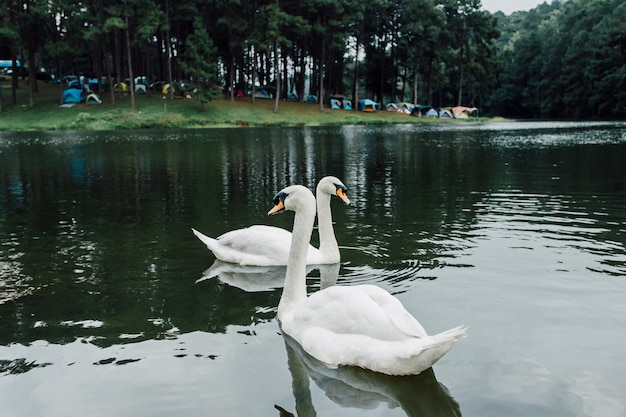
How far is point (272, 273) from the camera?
321 inches

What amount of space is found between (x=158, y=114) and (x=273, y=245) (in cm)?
5103

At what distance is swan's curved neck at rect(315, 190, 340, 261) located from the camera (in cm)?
833

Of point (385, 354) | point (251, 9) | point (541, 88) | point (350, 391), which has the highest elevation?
point (251, 9)

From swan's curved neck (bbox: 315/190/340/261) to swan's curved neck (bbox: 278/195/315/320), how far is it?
200 centimetres

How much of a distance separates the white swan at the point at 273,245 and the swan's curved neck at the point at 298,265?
182 centimetres

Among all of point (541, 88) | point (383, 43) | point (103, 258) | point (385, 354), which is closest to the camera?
point (385, 354)

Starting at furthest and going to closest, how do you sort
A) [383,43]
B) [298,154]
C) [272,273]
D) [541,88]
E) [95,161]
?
[541,88] < [383,43] < [298,154] < [95,161] < [272,273]

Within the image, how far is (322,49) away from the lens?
69.5m

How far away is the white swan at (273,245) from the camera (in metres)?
8.29

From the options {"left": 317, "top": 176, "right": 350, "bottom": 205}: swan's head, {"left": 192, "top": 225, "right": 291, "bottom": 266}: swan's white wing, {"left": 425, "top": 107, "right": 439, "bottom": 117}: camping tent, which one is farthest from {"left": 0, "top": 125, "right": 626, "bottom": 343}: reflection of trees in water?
{"left": 425, "top": 107, "right": 439, "bottom": 117}: camping tent

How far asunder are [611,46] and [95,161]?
84.7 metres

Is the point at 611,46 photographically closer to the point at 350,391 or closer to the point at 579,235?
the point at 579,235

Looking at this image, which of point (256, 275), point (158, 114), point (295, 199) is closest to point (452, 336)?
point (295, 199)

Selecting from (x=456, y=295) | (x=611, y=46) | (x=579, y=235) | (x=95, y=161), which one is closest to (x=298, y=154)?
(x=95, y=161)
